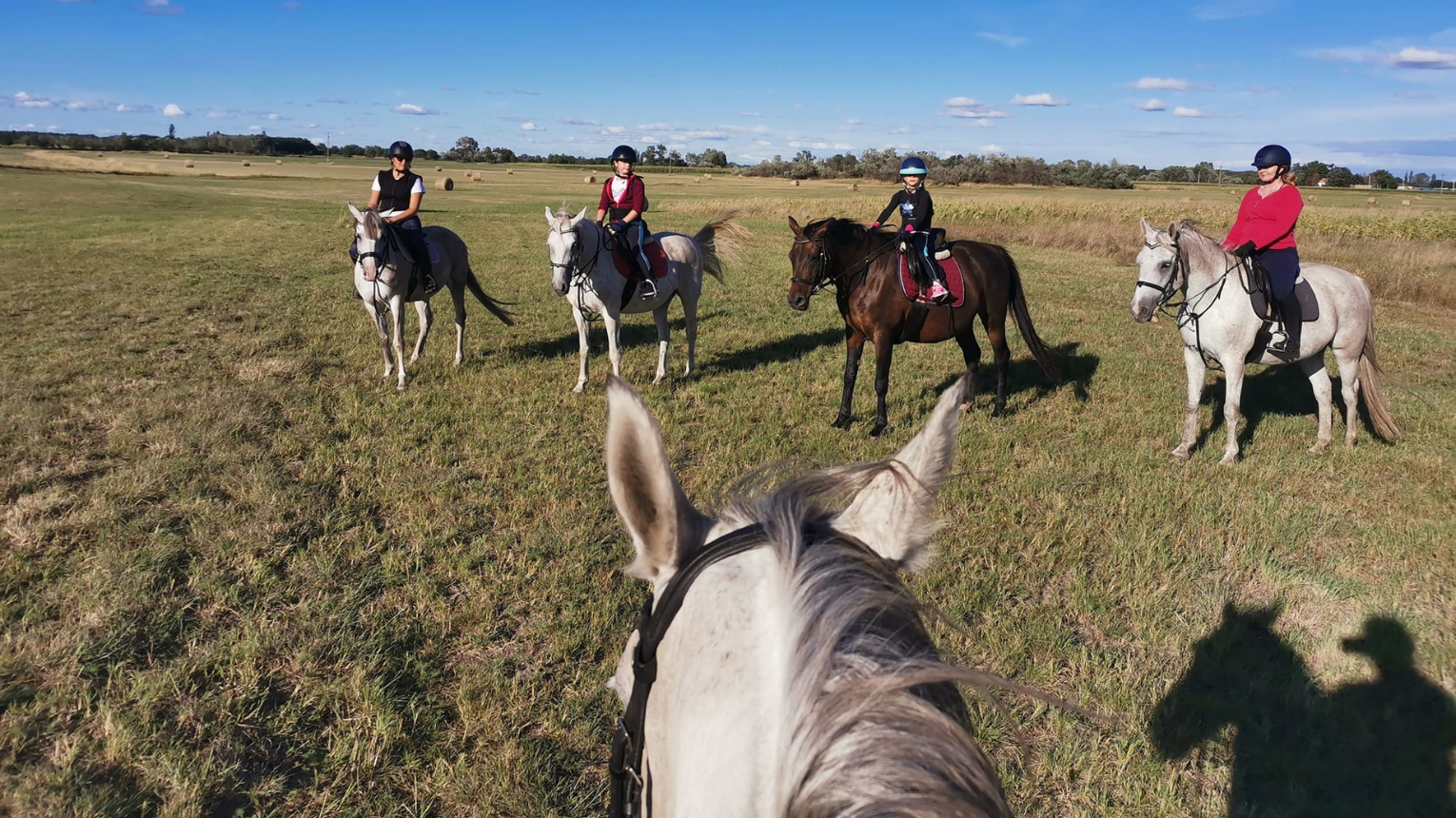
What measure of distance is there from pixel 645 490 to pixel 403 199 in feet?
29.2

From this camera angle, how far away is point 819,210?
33.9 metres

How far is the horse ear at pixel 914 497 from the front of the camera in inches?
51.1

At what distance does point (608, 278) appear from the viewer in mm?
8484

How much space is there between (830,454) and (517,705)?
380 cm

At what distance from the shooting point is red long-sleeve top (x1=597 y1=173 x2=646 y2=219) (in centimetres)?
857

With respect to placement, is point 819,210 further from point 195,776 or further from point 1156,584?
point 195,776

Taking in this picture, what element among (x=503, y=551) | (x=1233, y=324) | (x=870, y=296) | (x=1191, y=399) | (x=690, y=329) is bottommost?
(x=503, y=551)

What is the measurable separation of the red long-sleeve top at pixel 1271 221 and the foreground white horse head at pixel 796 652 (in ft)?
22.0

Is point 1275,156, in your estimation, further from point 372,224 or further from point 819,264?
point 372,224

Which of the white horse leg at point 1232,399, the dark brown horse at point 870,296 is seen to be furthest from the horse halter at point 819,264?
the white horse leg at point 1232,399

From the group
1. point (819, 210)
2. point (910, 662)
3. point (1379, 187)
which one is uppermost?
point (1379, 187)

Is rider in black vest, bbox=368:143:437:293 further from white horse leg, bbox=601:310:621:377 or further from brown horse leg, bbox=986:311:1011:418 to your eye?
brown horse leg, bbox=986:311:1011:418

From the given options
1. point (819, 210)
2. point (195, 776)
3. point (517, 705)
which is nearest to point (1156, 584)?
point (517, 705)

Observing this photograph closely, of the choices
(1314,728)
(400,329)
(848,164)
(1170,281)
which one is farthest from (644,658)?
(848,164)
